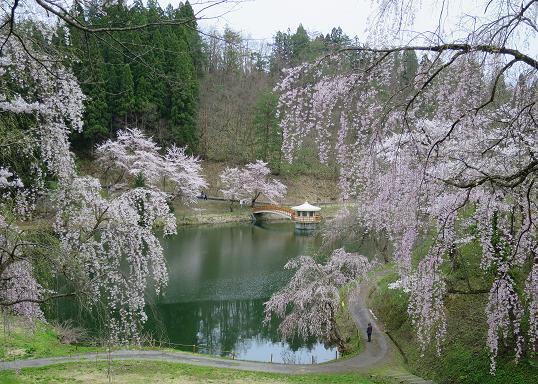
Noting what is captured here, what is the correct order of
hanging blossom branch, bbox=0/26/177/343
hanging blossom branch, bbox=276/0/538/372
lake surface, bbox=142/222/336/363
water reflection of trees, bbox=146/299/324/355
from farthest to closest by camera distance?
water reflection of trees, bbox=146/299/324/355 → lake surface, bbox=142/222/336/363 → hanging blossom branch, bbox=0/26/177/343 → hanging blossom branch, bbox=276/0/538/372

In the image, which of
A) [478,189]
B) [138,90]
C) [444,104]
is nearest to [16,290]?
[444,104]

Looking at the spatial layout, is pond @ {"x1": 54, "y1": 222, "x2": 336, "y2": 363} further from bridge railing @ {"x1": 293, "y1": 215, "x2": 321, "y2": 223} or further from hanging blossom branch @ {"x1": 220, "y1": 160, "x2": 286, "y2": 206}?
hanging blossom branch @ {"x1": 220, "y1": 160, "x2": 286, "y2": 206}

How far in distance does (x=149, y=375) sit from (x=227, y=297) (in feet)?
23.7

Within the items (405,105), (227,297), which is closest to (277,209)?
(227,297)

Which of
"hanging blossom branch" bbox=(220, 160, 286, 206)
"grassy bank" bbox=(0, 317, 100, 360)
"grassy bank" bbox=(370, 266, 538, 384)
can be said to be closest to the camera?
"grassy bank" bbox=(370, 266, 538, 384)

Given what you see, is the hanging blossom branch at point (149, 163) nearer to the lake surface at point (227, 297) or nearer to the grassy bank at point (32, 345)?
the lake surface at point (227, 297)

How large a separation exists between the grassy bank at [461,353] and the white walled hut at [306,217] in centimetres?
1781

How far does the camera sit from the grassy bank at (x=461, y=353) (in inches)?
358

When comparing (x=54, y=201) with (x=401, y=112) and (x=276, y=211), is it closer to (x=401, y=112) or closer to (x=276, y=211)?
(x=401, y=112)

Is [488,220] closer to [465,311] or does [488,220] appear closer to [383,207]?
[383,207]

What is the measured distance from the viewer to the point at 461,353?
1028cm

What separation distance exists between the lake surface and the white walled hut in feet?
12.7

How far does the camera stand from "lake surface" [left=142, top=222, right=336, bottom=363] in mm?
13805

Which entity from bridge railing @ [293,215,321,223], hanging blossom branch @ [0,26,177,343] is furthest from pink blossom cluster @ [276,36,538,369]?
bridge railing @ [293,215,321,223]
